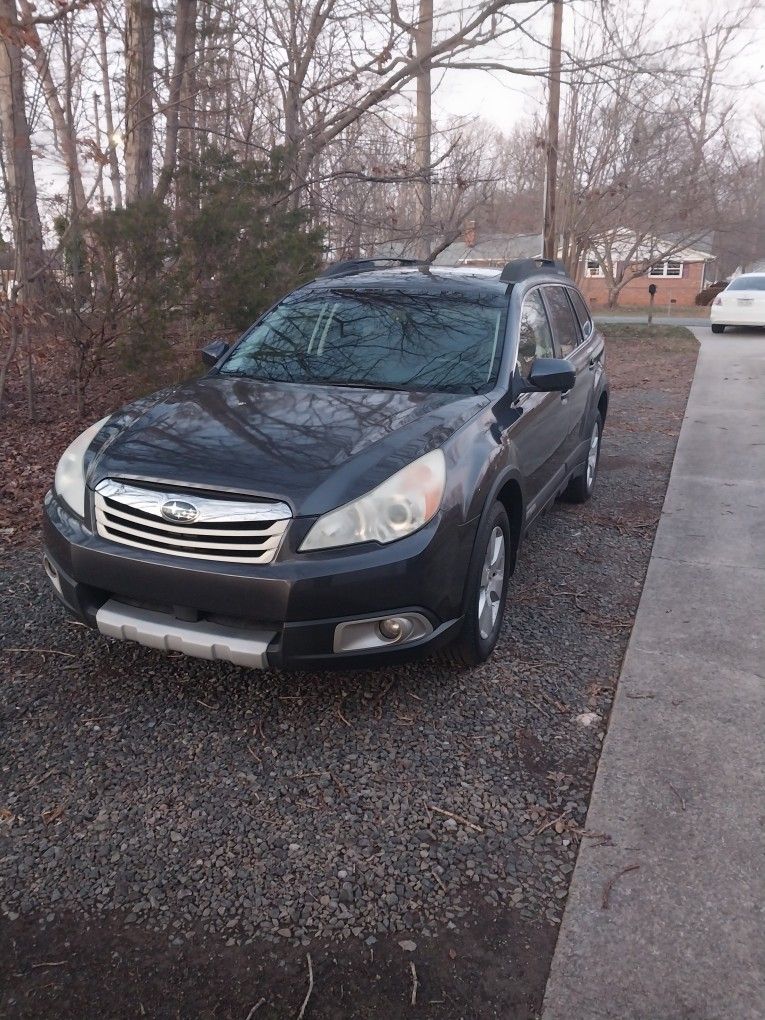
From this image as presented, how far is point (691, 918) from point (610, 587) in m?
2.59

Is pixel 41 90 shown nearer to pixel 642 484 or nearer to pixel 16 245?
pixel 16 245

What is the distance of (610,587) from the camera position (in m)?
4.86

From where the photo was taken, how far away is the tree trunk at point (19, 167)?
731 centimetres

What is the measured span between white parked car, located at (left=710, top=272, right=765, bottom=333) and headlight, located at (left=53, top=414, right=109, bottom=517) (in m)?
20.3

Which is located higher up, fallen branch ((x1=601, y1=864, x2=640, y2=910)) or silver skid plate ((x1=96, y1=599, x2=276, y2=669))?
silver skid plate ((x1=96, y1=599, x2=276, y2=669))

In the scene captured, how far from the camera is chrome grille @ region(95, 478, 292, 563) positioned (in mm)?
3062

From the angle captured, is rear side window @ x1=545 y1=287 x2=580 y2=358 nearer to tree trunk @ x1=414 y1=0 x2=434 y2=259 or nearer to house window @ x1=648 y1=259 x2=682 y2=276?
tree trunk @ x1=414 y1=0 x2=434 y2=259

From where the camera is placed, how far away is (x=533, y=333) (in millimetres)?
4809

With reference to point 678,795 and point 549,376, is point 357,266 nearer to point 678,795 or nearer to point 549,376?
point 549,376

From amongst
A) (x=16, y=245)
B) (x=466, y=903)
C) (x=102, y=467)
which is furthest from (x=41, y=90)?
(x=466, y=903)

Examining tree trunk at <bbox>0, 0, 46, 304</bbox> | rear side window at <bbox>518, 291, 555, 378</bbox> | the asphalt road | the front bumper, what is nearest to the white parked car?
the asphalt road

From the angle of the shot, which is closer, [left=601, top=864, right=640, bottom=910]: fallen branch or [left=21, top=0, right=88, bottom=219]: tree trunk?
[left=601, top=864, right=640, bottom=910]: fallen branch

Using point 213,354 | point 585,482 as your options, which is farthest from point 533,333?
point 585,482

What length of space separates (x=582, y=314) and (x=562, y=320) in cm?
93
